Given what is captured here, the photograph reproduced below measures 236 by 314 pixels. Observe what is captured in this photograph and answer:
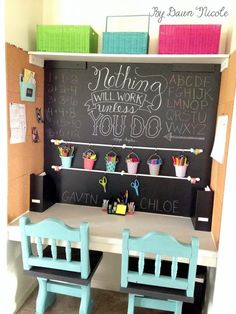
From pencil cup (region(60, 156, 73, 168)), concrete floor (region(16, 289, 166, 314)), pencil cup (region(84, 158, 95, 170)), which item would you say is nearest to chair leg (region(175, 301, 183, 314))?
concrete floor (region(16, 289, 166, 314))

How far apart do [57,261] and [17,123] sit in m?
0.92

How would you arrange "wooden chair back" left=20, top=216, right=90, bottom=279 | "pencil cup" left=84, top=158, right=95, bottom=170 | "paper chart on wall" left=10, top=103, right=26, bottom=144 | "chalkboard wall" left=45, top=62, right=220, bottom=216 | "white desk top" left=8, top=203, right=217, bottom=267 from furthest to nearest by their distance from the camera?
"pencil cup" left=84, top=158, right=95, bottom=170, "chalkboard wall" left=45, top=62, right=220, bottom=216, "paper chart on wall" left=10, top=103, right=26, bottom=144, "white desk top" left=8, top=203, right=217, bottom=267, "wooden chair back" left=20, top=216, right=90, bottom=279

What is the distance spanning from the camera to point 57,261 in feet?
5.60

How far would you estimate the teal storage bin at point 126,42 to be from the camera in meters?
1.86

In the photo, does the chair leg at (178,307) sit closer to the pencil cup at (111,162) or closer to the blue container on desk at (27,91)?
the pencil cup at (111,162)

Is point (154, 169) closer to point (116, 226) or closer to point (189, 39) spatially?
point (116, 226)

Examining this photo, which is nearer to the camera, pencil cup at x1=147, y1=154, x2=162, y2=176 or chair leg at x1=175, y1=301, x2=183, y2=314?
chair leg at x1=175, y1=301, x2=183, y2=314

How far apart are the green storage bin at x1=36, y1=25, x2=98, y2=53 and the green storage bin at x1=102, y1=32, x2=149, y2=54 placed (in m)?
0.12

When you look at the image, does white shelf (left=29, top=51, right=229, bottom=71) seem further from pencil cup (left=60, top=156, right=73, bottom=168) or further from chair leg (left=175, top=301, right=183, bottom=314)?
chair leg (left=175, top=301, right=183, bottom=314)

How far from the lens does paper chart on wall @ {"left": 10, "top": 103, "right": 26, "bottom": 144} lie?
184 centimetres

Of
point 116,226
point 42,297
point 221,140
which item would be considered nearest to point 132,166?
point 116,226

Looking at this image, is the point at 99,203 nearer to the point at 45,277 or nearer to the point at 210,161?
the point at 45,277

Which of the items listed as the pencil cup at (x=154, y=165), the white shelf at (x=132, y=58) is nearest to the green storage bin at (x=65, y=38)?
the white shelf at (x=132, y=58)

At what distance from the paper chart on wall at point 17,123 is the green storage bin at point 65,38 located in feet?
1.46
